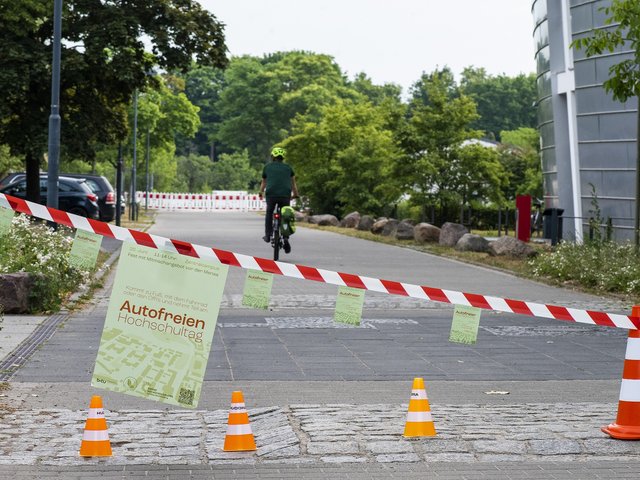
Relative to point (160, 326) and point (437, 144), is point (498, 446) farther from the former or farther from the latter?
point (437, 144)

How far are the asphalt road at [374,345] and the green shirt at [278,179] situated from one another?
11.1 ft

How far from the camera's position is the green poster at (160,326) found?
7.05 m

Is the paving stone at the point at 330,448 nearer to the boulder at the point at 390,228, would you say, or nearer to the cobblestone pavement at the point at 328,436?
the cobblestone pavement at the point at 328,436

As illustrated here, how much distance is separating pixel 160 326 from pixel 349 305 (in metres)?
1.19

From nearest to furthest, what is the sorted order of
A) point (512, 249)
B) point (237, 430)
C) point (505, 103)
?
point (237, 430)
point (512, 249)
point (505, 103)

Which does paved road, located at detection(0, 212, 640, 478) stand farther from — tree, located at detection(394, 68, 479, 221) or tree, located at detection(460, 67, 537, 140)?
tree, located at detection(460, 67, 537, 140)

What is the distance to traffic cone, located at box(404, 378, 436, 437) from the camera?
23.7ft

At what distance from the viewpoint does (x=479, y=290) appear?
60.0 ft

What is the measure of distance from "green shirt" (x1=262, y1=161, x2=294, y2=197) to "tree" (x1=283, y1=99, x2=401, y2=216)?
2994 centimetres

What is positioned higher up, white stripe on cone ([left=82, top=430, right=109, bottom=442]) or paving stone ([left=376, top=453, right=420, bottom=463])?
white stripe on cone ([left=82, top=430, right=109, bottom=442])

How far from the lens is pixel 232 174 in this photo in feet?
365

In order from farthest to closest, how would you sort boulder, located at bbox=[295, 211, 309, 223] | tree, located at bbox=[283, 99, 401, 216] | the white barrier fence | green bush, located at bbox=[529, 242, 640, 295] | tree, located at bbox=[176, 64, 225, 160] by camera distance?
tree, located at bbox=[176, 64, 225, 160] → the white barrier fence → boulder, located at bbox=[295, 211, 309, 223] → tree, located at bbox=[283, 99, 401, 216] → green bush, located at bbox=[529, 242, 640, 295]

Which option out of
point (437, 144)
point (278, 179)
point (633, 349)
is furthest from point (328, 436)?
point (437, 144)

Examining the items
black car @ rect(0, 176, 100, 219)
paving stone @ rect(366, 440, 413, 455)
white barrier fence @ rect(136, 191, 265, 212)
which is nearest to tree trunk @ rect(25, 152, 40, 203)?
black car @ rect(0, 176, 100, 219)
